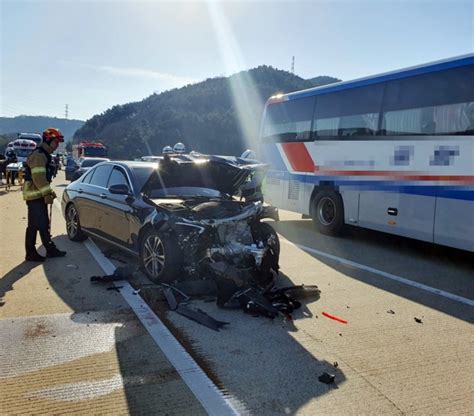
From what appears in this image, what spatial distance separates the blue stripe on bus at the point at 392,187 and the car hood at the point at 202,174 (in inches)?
119

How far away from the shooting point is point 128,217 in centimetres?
657

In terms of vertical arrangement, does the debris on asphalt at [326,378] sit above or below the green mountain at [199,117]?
below

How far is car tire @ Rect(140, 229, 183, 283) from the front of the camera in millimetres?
5594

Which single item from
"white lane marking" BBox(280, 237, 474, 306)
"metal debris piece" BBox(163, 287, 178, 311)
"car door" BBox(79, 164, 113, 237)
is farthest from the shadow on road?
"car door" BBox(79, 164, 113, 237)

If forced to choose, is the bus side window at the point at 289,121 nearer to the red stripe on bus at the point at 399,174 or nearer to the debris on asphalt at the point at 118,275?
the red stripe on bus at the point at 399,174

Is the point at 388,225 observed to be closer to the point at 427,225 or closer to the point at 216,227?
the point at 427,225

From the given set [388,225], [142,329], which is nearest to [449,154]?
[388,225]

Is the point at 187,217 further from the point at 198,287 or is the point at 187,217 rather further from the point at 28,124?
the point at 28,124

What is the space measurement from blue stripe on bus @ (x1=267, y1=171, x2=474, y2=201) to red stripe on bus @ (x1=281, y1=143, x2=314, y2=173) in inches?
7.6

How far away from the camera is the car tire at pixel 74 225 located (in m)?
8.45

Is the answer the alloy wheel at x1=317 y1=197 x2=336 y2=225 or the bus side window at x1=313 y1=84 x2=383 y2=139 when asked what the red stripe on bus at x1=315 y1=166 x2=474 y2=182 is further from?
the bus side window at x1=313 y1=84 x2=383 y2=139

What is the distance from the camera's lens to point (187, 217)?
575 cm

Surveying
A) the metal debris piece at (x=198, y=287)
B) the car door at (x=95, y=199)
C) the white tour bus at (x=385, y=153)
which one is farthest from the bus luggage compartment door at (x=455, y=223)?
the car door at (x=95, y=199)

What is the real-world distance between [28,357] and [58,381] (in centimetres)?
56
